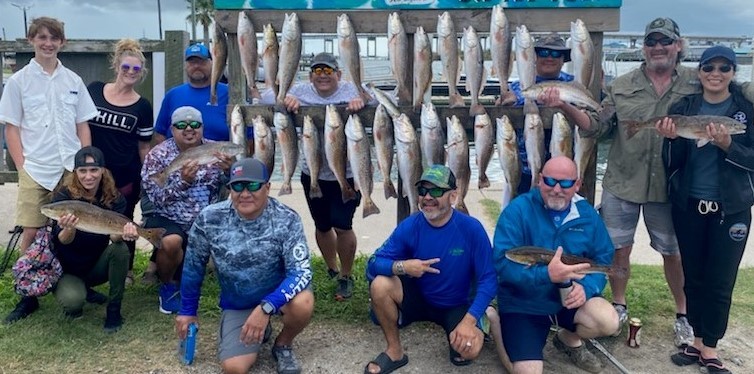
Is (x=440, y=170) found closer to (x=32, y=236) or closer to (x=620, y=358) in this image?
(x=620, y=358)

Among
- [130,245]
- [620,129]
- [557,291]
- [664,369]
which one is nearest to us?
[557,291]

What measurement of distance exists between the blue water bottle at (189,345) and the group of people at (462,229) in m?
0.04

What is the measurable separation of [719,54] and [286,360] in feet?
9.39

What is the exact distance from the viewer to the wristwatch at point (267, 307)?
3439 millimetres

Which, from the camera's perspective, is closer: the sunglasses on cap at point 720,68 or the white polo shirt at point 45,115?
the sunglasses on cap at point 720,68

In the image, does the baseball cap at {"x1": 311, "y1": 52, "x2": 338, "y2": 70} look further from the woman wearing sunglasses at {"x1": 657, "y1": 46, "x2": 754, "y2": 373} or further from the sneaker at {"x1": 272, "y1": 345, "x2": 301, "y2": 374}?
the woman wearing sunglasses at {"x1": 657, "y1": 46, "x2": 754, "y2": 373}

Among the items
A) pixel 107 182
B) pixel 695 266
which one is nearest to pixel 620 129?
pixel 695 266

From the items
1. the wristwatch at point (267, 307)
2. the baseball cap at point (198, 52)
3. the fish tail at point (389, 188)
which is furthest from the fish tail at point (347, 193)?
the baseball cap at point (198, 52)

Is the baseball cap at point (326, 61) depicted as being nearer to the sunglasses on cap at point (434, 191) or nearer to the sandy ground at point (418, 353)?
the sunglasses on cap at point (434, 191)

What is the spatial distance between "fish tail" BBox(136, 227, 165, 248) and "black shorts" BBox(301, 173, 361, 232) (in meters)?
0.98

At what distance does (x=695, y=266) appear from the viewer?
3.75 meters

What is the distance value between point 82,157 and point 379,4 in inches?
79.2

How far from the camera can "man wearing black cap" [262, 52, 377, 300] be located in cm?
437

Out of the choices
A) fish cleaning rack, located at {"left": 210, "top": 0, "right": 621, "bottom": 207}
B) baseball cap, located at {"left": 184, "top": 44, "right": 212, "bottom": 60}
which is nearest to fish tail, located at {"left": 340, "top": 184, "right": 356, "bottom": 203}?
fish cleaning rack, located at {"left": 210, "top": 0, "right": 621, "bottom": 207}
